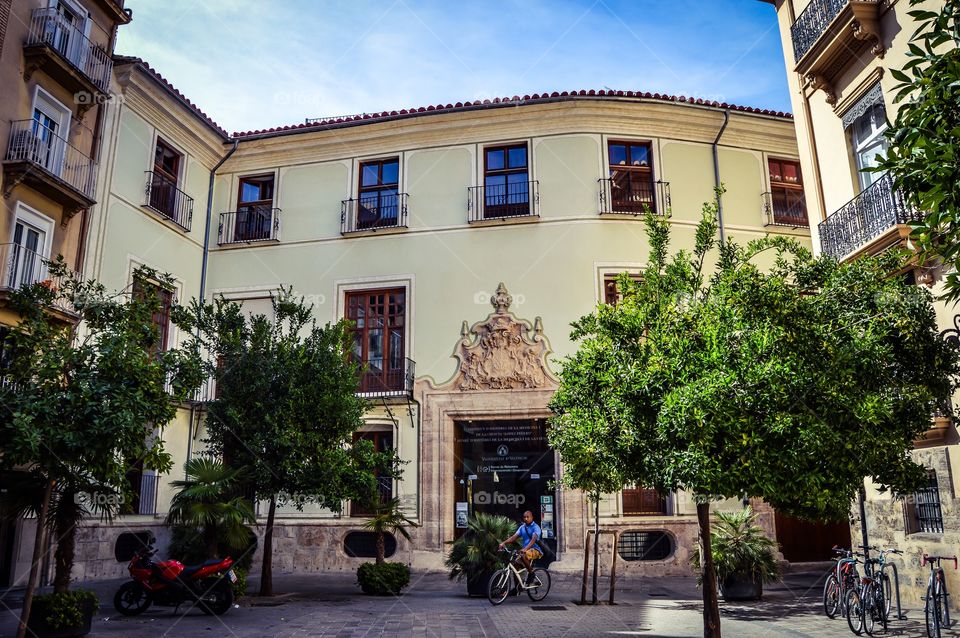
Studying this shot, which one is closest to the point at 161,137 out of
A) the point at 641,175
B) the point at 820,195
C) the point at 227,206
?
the point at 227,206

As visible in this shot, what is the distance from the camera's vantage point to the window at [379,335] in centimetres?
1883

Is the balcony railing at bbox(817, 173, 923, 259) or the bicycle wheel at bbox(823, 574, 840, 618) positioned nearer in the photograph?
the bicycle wheel at bbox(823, 574, 840, 618)

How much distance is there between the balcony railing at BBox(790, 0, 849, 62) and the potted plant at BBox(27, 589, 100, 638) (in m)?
14.0

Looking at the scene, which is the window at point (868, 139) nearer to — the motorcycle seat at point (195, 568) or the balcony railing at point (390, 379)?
the balcony railing at point (390, 379)

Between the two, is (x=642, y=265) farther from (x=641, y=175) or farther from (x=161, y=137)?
(x=161, y=137)

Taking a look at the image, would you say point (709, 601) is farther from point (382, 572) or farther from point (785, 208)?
point (785, 208)

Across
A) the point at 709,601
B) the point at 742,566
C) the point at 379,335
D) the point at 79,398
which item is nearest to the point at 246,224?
the point at 379,335

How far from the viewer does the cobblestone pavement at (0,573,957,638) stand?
9578 mm

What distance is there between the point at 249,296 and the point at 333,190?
3702 mm

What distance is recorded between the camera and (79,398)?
796 centimetres

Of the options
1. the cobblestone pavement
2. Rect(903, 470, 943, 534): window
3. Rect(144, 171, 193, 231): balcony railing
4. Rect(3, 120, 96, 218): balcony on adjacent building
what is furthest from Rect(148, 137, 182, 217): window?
Rect(903, 470, 943, 534): window

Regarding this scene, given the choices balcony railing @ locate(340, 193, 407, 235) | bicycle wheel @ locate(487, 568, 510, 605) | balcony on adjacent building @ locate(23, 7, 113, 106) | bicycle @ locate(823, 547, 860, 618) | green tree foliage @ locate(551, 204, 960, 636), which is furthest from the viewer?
balcony railing @ locate(340, 193, 407, 235)

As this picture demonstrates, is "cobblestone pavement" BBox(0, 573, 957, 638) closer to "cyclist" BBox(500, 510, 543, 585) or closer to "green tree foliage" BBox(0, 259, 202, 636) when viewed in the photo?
"cyclist" BBox(500, 510, 543, 585)

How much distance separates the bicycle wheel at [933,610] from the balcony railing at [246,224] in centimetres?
1731
